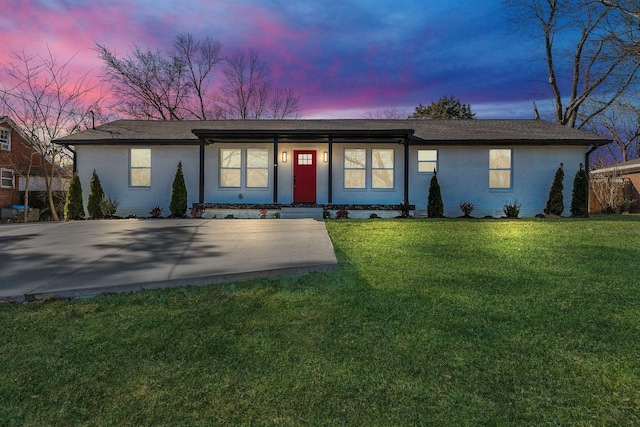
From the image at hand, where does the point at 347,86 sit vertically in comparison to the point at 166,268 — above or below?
above

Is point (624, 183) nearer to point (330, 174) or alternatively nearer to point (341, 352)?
point (330, 174)

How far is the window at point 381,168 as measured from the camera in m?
13.3

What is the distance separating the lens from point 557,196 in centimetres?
1231

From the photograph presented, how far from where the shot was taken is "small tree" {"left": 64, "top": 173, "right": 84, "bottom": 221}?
40.8 ft

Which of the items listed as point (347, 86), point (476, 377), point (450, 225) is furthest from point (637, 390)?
point (347, 86)

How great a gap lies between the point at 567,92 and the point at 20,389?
28.2m

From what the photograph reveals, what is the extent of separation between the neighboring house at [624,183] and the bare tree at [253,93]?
20.7 metres

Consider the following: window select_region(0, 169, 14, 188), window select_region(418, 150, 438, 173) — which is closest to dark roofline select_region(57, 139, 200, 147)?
window select_region(418, 150, 438, 173)

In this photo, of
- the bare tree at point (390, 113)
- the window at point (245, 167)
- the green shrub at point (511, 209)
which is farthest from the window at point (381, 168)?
the bare tree at point (390, 113)

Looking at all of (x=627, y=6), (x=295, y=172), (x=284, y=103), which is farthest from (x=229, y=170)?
(x=284, y=103)

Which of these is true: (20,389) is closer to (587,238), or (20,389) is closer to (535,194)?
(587,238)

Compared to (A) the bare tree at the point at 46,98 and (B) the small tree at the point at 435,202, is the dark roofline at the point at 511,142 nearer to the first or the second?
(B) the small tree at the point at 435,202

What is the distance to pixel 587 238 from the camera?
684 centimetres

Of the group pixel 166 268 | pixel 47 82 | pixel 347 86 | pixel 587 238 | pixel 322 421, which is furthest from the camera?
pixel 347 86
